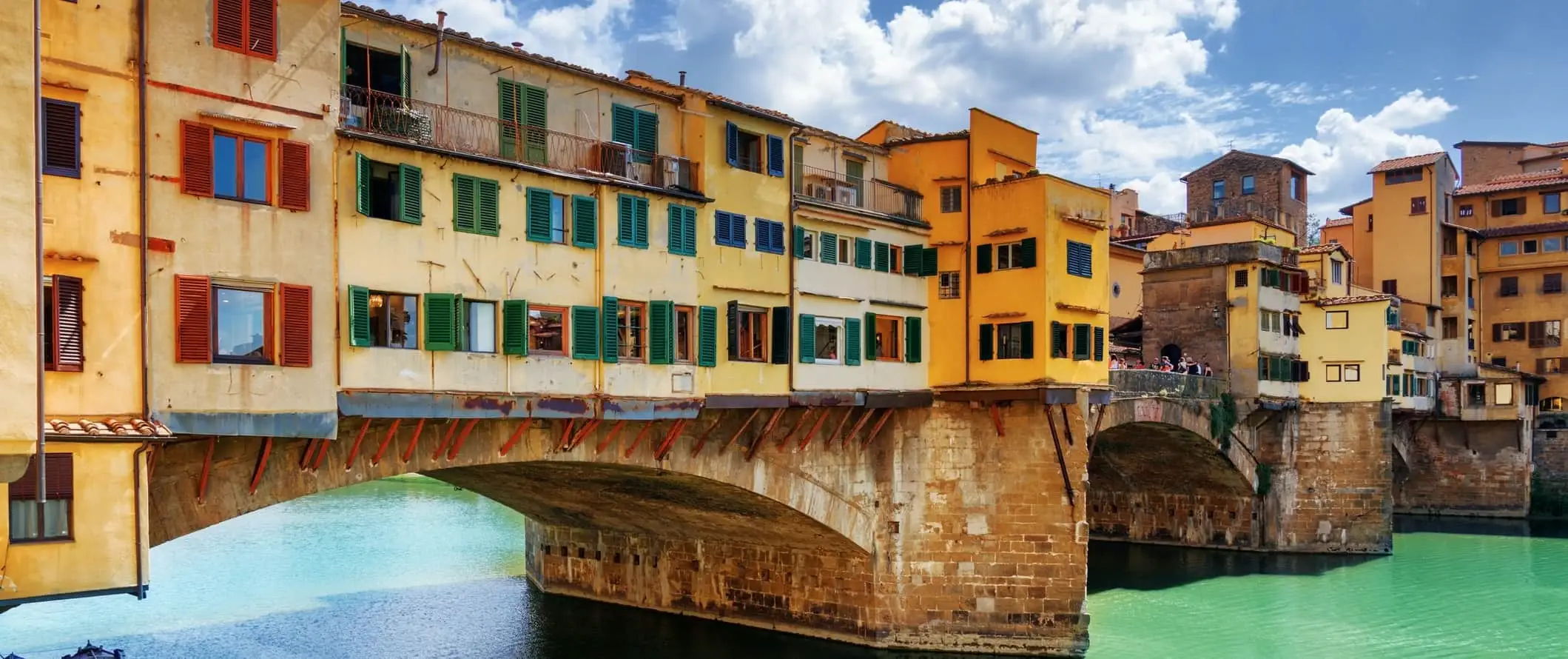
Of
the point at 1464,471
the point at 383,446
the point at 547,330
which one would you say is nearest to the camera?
the point at 383,446

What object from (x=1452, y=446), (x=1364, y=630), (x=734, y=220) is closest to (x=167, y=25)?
(x=734, y=220)

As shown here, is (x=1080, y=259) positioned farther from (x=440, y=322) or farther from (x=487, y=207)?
(x=440, y=322)

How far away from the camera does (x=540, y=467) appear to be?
2452 cm

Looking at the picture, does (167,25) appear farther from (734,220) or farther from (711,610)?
(711,610)

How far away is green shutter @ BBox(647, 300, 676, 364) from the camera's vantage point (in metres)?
21.4

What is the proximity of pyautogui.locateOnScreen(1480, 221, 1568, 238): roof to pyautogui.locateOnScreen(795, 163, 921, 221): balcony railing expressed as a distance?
44023 millimetres

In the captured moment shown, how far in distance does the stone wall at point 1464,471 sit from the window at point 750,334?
44836mm

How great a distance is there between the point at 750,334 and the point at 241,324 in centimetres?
1042

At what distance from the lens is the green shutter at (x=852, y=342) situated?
1011 inches

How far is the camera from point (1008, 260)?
27.0 metres

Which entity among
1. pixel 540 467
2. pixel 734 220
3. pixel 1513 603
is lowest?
pixel 1513 603

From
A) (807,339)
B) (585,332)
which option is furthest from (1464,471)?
(585,332)

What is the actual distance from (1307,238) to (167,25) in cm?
6532

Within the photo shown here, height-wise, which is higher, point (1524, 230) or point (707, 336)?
point (1524, 230)
